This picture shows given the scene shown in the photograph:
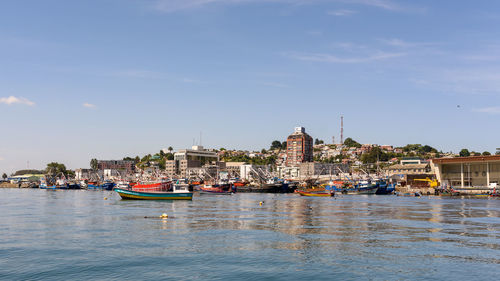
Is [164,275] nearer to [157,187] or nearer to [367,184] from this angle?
[157,187]

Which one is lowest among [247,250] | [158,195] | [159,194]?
[247,250]

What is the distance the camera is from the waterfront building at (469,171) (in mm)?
144875

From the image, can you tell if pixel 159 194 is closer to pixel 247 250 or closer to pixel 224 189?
pixel 247 250

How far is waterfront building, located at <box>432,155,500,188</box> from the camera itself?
14488 centimetres

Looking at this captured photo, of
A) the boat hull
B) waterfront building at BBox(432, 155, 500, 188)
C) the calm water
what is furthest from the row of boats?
the calm water

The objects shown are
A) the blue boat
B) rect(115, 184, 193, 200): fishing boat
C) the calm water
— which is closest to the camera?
the calm water

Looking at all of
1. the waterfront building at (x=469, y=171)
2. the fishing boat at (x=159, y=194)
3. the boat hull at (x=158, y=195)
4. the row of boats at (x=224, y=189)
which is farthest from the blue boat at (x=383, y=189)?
the boat hull at (x=158, y=195)

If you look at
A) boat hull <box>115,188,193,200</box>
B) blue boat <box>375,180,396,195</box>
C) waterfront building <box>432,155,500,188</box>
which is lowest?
blue boat <box>375,180,396,195</box>

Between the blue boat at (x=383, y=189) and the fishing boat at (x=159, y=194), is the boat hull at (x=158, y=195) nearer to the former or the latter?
the fishing boat at (x=159, y=194)

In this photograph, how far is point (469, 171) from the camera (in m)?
150

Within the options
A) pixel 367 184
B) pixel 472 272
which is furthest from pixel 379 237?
pixel 367 184

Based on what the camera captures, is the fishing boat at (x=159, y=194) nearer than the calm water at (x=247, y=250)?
No

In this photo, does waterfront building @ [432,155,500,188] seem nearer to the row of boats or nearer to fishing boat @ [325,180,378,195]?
the row of boats

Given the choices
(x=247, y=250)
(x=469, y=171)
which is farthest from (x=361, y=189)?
(x=247, y=250)
